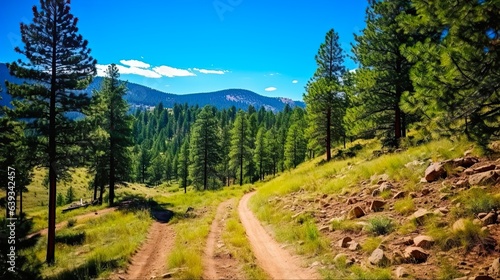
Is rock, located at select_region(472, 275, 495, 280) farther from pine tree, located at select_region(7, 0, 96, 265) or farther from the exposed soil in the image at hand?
pine tree, located at select_region(7, 0, 96, 265)

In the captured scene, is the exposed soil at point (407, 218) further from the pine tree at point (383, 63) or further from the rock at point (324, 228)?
the pine tree at point (383, 63)

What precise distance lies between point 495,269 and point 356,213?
5.29 m

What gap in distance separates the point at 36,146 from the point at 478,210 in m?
19.0

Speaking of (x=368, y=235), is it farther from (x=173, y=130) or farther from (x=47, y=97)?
(x=173, y=130)

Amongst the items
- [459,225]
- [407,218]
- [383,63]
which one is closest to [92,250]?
[407,218]

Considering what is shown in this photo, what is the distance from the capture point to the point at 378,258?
25.0 ft

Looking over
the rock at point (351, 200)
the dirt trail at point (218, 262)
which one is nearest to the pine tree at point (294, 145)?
the dirt trail at point (218, 262)

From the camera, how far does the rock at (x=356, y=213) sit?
11.0 meters

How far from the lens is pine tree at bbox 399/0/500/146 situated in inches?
272

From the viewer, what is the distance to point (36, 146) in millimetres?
15570

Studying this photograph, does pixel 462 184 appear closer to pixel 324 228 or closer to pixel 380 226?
pixel 380 226

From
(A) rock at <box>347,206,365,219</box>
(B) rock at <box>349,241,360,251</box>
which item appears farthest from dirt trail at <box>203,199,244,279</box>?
(A) rock at <box>347,206,365,219</box>

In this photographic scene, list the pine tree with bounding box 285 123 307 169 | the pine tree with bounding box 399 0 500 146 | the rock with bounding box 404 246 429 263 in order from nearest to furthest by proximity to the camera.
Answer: the pine tree with bounding box 399 0 500 146 → the rock with bounding box 404 246 429 263 → the pine tree with bounding box 285 123 307 169

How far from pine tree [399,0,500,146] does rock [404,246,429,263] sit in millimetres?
3332
